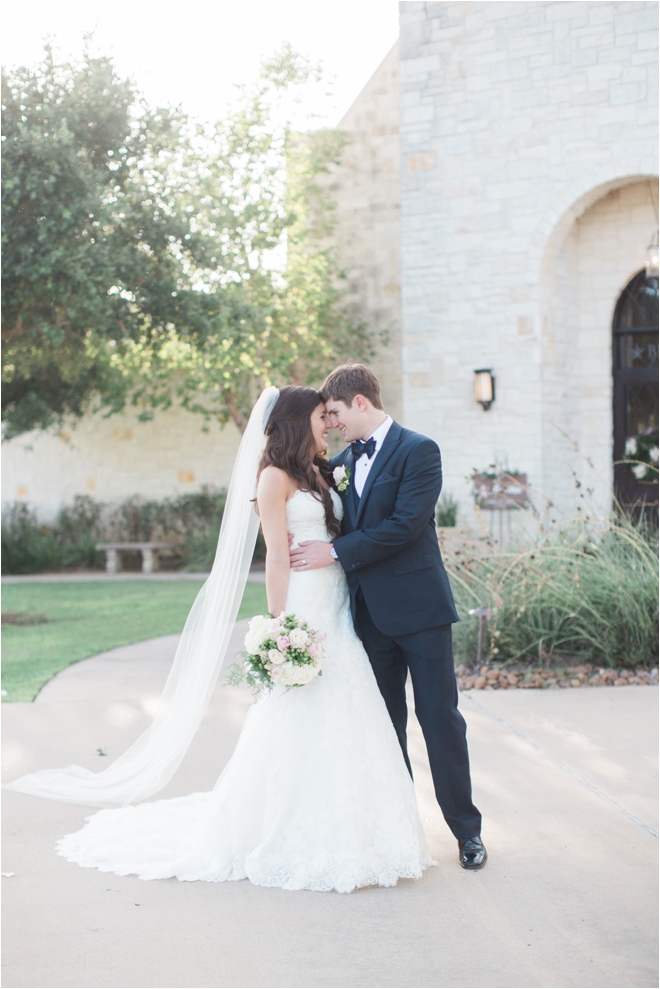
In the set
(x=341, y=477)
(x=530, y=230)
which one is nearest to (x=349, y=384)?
(x=341, y=477)

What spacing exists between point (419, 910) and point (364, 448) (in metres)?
1.83

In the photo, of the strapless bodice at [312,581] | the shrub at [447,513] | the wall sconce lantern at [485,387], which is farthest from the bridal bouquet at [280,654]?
the wall sconce lantern at [485,387]

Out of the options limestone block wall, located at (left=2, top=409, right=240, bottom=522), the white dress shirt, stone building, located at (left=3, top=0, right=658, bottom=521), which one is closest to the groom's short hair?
the white dress shirt

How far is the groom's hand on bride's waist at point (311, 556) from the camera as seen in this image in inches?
155

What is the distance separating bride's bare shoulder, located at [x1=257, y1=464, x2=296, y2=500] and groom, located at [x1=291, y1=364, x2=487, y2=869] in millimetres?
251

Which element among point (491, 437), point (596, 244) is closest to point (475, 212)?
point (596, 244)

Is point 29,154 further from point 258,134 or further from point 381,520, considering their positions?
point 258,134

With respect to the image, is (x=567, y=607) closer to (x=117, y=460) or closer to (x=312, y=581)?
(x=312, y=581)

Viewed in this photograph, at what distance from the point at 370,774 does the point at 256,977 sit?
1.01m

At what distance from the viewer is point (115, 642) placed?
30.5 feet

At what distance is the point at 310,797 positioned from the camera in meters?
3.74

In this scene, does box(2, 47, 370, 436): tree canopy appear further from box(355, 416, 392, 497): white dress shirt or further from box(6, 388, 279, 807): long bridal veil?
box(355, 416, 392, 497): white dress shirt

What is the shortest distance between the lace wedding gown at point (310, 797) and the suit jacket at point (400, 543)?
20 centimetres

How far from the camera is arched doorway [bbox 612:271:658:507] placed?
12.9 m
